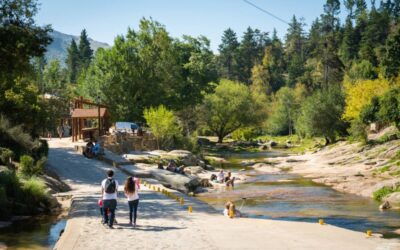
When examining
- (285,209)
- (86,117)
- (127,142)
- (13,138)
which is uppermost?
(86,117)

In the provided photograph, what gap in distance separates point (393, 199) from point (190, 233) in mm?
16920

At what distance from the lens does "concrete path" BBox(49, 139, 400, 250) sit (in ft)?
48.5

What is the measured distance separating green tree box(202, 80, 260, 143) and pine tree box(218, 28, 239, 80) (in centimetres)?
6225

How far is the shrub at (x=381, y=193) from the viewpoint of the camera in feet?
101

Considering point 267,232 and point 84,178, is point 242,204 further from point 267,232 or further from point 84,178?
point 267,232

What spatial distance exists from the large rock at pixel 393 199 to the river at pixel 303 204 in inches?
28.5

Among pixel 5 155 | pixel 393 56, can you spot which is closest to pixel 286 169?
pixel 393 56

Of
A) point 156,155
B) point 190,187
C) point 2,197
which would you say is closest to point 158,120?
point 156,155

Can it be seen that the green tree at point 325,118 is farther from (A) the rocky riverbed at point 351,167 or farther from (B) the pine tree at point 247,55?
(B) the pine tree at point 247,55

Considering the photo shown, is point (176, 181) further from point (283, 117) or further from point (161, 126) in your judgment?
point (283, 117)

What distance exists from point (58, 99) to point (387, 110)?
43.9m

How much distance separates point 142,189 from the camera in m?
29.4

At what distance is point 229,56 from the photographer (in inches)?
6132

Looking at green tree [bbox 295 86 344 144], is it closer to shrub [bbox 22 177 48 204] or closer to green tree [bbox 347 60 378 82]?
green tree [bbox 347 60 378 82]
